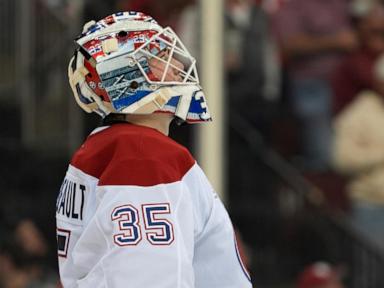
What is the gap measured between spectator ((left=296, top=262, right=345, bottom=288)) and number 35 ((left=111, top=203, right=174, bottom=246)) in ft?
13.9

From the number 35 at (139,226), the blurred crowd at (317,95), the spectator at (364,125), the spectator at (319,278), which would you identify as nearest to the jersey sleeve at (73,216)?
the number 35 at (139,226)

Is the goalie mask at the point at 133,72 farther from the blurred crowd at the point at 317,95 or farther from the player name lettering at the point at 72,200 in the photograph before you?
the blurred crowd at the point at 317,95

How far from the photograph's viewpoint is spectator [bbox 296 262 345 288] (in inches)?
294

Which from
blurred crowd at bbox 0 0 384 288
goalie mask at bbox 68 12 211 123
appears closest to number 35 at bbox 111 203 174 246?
goalie mask at bbox 68 12 211 123

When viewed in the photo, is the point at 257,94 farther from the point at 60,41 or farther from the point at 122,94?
the point at 122,94

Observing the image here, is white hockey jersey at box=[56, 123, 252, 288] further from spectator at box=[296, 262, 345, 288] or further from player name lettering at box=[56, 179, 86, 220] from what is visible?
spectator at box=[296, 262, 345, 288]

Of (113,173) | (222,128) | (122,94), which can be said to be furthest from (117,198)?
(222,128)

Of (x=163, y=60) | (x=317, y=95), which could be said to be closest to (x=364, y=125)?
(x=317, y=95)

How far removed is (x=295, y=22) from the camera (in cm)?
849

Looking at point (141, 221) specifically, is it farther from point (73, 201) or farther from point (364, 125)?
point (364, 125)

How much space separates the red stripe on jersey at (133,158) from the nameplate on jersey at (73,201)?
0.06 metres

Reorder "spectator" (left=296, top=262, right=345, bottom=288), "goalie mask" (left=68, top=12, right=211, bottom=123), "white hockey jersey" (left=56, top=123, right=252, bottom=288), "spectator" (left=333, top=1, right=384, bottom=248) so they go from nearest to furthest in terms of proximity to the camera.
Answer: "white hockey jersey" (left=56, top=123, right=252, bottom=288) < "goalie mask" (left=68, top=12, right=211, bottom=123) < "spectator" (left=296, top=262, right=345, bottom=288) < "spectator" (left=333, top=1, right=384, bottom=248)

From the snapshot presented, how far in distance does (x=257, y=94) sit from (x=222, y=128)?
1.78 ft

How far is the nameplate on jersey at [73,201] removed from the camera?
3473mm
